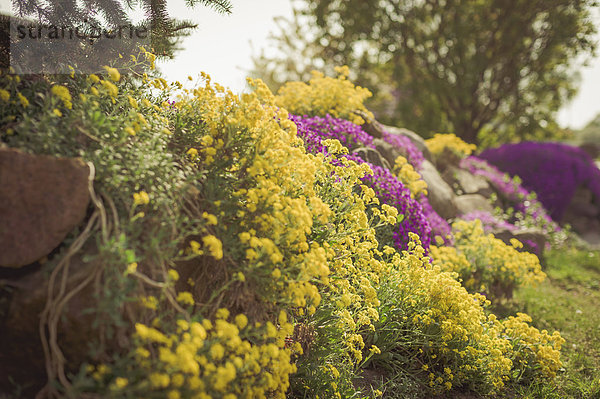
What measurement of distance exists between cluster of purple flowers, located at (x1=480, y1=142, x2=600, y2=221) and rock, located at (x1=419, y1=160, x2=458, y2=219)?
16.6ft

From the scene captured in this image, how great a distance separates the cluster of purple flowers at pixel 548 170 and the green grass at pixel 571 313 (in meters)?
2.34

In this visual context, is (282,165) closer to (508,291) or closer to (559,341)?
(559,341)

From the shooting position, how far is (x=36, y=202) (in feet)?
6.29

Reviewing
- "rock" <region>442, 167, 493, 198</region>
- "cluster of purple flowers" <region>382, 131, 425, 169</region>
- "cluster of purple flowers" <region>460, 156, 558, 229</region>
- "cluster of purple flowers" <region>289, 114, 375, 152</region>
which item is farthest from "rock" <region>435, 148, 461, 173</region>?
"cluster of purple flowers" <region>289, 114, 375, 152</region>

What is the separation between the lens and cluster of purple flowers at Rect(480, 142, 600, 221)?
10.0 metres

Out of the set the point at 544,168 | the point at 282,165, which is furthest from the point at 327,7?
the point at 282,165

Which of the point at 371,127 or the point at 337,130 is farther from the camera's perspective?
the point at 371,127

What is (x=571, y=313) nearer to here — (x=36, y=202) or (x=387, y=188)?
(x=387, y=188)

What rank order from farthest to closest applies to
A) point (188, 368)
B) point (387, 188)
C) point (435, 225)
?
point (435, 225) → point (387, 188) → point (188, 368)

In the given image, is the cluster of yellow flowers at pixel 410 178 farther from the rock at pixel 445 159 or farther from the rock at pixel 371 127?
the rock at pixel 445 159

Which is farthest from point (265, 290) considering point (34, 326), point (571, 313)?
point (571, 313)

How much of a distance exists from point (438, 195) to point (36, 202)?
5.42 metres

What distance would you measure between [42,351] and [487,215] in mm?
6625

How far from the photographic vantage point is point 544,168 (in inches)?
404
